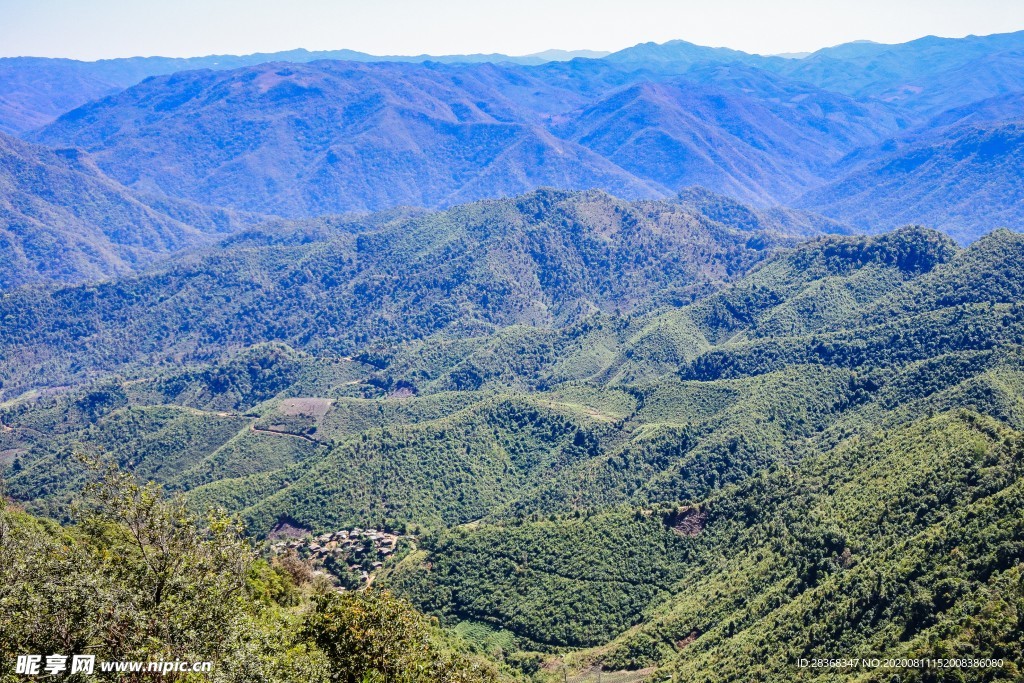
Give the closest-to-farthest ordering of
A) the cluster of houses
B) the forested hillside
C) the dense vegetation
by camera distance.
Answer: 1. the dense vegetation
2. the forested hillside
3. the cluster of houses

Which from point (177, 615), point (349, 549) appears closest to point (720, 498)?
point (349, 549)

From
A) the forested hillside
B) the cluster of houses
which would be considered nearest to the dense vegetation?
the forested hillside

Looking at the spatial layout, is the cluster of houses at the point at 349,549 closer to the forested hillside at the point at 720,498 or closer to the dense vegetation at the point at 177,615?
the forested hillside at the point at 720,498

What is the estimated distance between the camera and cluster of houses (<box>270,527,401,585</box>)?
396 feet

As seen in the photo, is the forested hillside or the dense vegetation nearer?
the dense vegetation

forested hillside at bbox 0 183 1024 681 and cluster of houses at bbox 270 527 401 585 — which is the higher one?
forested hillside at bbox 0 183 1024 681

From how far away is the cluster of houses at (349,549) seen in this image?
120688 mm

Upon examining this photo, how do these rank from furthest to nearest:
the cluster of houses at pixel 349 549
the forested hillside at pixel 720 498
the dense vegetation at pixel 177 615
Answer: the cluster of houses at pixel 349 549
the forested hillside at pixel 720 498
the dense vegetation at pixel 177 615

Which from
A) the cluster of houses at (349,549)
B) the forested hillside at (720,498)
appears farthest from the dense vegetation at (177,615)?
the cluster of houses at (349,549)

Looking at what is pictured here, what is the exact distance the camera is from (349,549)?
12594 centimetres

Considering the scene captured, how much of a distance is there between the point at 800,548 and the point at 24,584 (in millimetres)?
79385

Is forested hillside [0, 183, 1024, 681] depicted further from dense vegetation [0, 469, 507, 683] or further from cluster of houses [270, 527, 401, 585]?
dense vegetation [0, 469, 507, 683]

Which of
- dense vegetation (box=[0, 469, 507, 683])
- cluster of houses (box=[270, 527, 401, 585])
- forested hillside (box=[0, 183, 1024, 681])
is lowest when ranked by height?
cluster of houses (box=[270, 527, 401, 585])

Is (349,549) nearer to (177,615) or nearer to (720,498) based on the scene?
(720,498)
